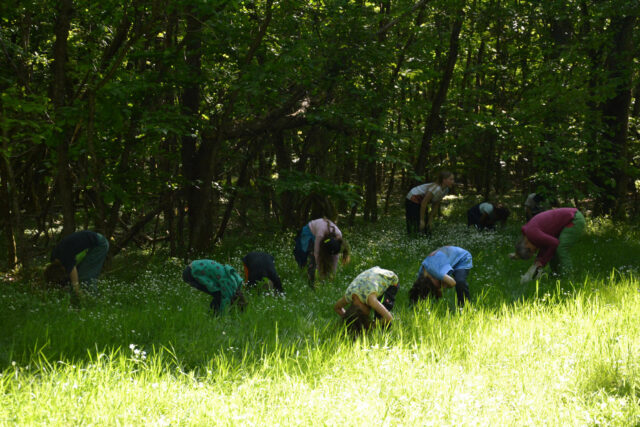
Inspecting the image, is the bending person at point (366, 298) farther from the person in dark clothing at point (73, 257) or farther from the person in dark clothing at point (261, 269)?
the person in dark clothing at point (73, 257)

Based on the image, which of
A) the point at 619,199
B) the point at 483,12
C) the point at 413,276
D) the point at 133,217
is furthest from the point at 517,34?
the point at 133,217

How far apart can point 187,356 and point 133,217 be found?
12.0m

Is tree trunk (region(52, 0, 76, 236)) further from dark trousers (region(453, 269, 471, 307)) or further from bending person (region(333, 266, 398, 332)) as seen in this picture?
dark trousers (region(453, 269, 471, 307))

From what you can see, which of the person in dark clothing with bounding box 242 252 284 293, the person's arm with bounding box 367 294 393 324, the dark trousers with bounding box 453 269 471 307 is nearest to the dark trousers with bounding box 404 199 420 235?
the person in dark clothing with bounding box 242 252 284 293

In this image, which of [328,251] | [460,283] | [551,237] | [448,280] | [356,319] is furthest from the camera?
[328,251]

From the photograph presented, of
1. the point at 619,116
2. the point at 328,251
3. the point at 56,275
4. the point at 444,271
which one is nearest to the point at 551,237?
the point at 444,271

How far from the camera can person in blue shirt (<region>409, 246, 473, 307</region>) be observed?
6289 millimetres

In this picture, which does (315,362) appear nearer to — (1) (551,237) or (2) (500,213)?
(1) (551,237)

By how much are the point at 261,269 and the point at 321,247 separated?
3.33ft

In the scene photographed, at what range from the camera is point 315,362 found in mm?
4527

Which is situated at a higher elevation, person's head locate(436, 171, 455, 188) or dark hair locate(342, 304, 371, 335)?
person's head locate(436, 171, 455, 188)

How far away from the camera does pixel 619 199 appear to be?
48.9ft

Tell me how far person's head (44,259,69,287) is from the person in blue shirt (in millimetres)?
5103

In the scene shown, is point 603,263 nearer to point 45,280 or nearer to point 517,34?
point 45,280
